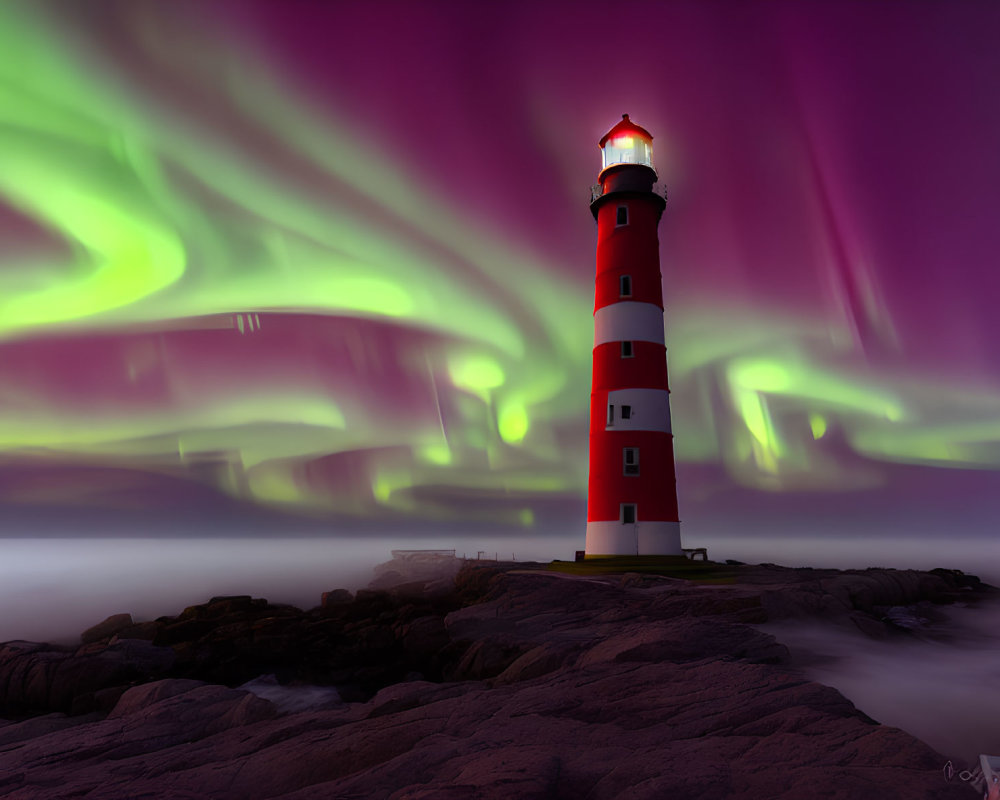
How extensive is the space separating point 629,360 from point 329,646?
1377cm

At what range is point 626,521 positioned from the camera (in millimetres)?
22547

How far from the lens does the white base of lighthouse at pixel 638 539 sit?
22328 millimetres

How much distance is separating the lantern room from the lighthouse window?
11.3 m

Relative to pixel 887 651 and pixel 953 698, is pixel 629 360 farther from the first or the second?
pixel 953 698

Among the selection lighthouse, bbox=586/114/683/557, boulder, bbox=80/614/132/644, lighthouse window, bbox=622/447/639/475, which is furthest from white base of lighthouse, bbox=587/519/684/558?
boulder, bbox=80/614/132/644

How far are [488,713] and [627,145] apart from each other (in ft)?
76.5

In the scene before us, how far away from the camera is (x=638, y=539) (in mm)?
22422

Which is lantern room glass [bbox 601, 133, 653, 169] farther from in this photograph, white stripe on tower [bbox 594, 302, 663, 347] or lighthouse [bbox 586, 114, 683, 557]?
white stripe on tower [bbox 594, 302, 663, 347]

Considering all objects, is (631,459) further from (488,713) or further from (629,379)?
(488,713)

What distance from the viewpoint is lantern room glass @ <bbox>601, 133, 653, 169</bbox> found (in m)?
25.7

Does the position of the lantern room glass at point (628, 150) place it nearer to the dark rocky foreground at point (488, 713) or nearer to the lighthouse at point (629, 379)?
the lighthouse at point (629, 379)

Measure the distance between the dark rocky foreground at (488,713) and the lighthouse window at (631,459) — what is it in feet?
19.2

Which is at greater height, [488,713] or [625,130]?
[625,130]

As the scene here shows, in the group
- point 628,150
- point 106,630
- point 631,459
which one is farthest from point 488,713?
point 628,150
